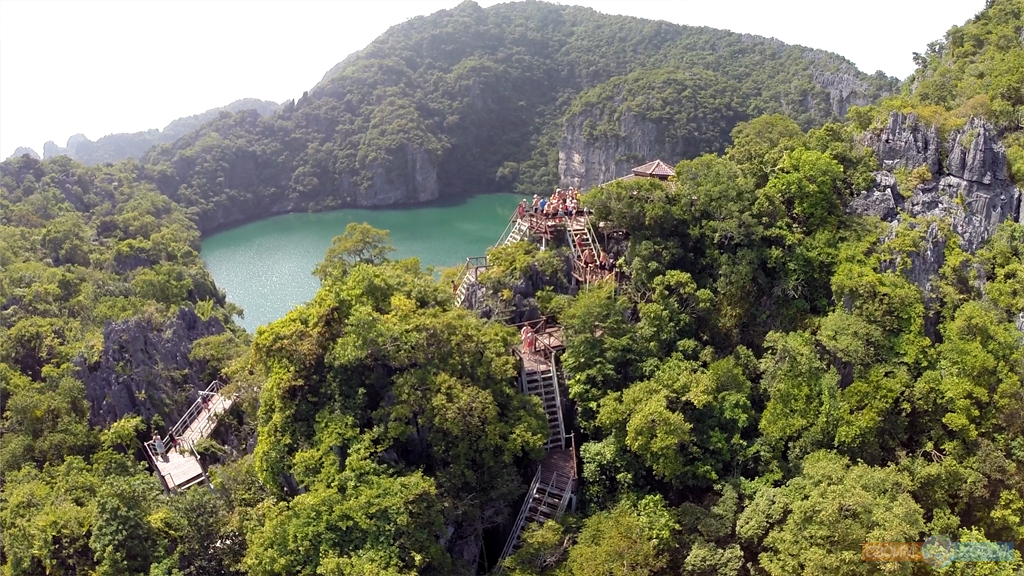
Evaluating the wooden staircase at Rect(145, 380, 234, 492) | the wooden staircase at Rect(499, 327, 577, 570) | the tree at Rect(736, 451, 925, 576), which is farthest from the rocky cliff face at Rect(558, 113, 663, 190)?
the tree at Rect(736, 451, 925, 576)

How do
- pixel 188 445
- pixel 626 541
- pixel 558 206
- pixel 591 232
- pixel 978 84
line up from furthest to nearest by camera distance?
pixel 978 84 < pixel 558 206 < pixel 188 445 < pixel 591 232 < pixel 626 541

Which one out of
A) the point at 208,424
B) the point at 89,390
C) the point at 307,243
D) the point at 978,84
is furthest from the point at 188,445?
the point at 307,243

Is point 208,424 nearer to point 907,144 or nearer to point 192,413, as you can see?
point 192,413

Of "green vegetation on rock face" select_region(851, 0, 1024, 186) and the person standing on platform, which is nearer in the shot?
"green vegetation on rock face" select_region(851, 0, 1024, 186)

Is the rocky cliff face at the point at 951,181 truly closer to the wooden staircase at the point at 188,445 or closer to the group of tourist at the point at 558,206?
the group of tourist at the point at 558,206

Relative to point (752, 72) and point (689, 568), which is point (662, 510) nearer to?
point (689, 568)

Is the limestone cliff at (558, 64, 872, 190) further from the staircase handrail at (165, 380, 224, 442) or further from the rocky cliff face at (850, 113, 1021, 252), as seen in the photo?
the staircase handrail at (165, 380, 224, 442)
